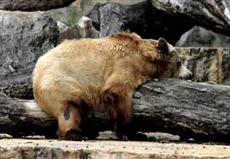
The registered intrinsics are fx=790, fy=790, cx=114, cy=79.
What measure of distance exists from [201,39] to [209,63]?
1451mm

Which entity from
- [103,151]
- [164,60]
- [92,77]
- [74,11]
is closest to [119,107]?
[92,77]

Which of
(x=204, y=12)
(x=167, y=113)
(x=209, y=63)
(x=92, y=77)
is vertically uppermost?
(x=204, y=12)

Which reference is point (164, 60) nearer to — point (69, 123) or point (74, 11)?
point (69, 123)

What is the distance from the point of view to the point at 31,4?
1128 cm

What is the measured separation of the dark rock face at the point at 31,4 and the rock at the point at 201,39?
71.5 inches

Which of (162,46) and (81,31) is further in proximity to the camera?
(81,31)

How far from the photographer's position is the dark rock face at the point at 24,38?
9891 millimetres

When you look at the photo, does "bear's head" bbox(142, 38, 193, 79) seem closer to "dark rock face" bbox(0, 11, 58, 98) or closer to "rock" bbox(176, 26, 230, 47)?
"dark rock face" bbox(0, 11, 58, 98)

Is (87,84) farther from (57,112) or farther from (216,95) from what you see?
(216,95)

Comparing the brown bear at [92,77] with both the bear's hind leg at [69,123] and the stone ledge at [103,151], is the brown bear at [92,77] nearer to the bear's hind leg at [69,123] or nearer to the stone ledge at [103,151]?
the bear's hind leg at [69,123]

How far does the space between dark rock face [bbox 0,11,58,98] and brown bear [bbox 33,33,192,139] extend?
2049mm

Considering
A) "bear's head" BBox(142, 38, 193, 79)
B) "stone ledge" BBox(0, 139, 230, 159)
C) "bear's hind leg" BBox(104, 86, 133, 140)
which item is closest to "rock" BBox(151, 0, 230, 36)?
"bear's head" BBox(142, 38, 193, 79)

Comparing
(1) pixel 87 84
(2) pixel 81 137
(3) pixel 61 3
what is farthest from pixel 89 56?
(3) pixel 61 3

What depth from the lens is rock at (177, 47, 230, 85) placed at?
33.8ft
